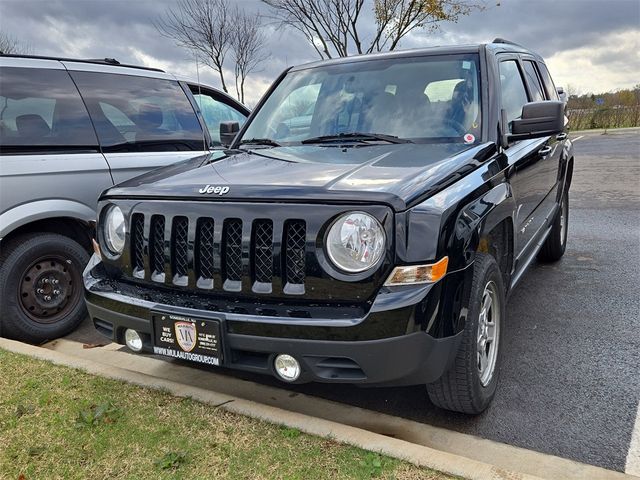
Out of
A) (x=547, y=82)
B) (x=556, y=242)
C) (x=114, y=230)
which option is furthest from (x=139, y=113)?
(x=556, y=242)

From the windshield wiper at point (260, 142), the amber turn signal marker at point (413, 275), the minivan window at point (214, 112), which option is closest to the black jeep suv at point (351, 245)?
the amber turn signal marker at point (413, 275)

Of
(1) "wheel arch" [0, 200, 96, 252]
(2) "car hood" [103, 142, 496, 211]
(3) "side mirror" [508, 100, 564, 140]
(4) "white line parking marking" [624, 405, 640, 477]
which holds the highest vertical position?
(3) "side mirror" [508, 100, 564, 140]

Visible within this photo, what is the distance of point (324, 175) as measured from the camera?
8.34ft

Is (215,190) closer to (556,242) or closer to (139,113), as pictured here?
(139,113)

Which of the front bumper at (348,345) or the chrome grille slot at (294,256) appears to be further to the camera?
the chrome grille slot at (294,256)

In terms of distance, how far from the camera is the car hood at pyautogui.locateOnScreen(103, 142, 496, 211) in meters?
2.32

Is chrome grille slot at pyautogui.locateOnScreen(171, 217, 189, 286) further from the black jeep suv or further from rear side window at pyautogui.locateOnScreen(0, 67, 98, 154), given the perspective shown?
rear side window at pyautogui.locateOnScreen(0, 67, 98, 154)

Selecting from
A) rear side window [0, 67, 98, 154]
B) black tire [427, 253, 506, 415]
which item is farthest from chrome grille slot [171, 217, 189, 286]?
rear side window [0, 67, 98, 154]

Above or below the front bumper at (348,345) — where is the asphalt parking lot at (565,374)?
below

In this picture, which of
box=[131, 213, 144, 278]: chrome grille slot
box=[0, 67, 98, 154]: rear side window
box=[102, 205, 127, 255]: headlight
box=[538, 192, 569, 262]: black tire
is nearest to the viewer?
box=[131, 213, 144, 278]: chrome grille slot

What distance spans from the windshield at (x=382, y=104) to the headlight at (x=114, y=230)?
1.20 metres

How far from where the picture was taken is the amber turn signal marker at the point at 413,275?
2.21 meters

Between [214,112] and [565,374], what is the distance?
13.3 feet

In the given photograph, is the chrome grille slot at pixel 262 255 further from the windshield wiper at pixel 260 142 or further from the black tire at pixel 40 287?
the black tire at pixel 40 287
